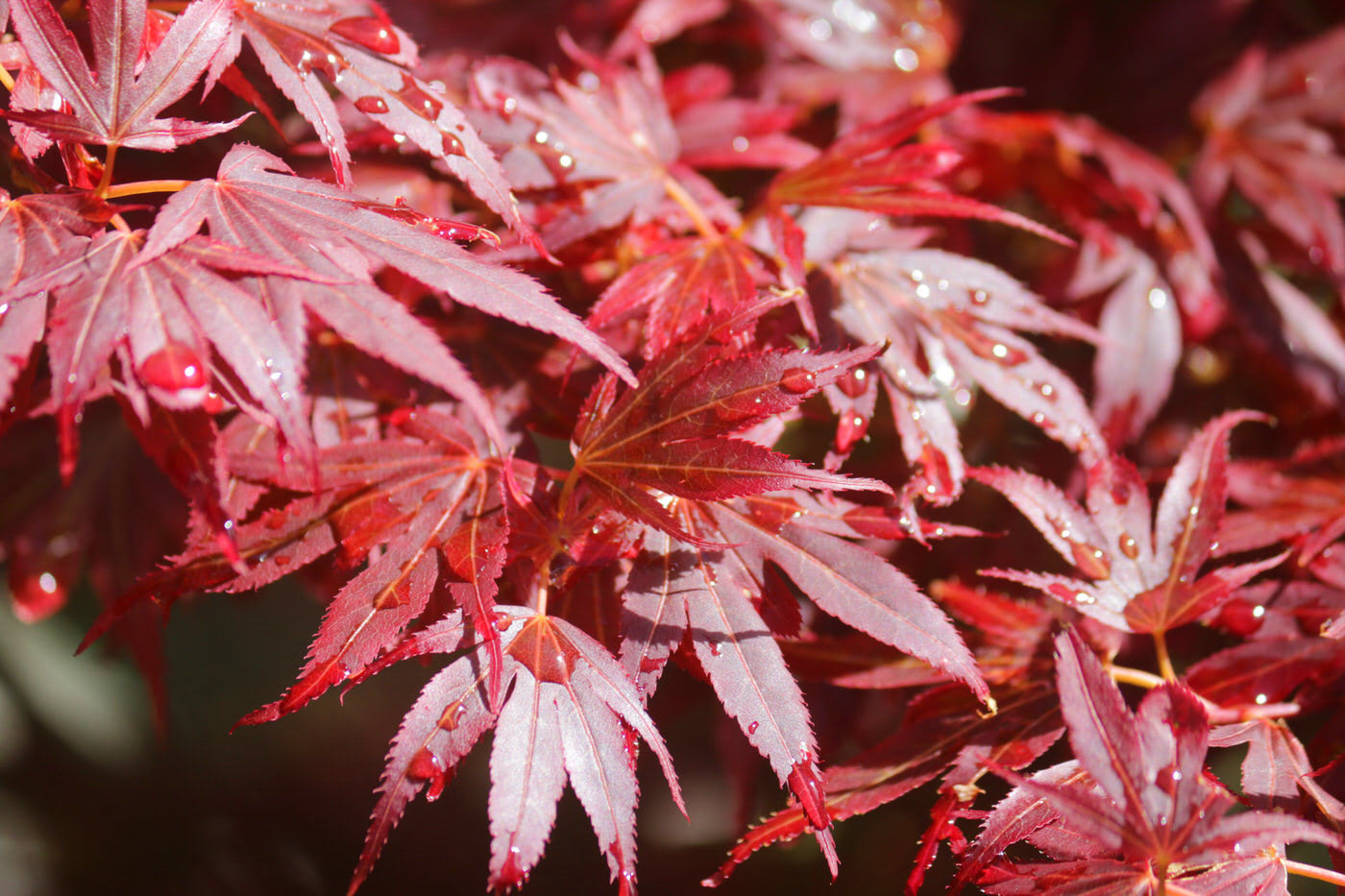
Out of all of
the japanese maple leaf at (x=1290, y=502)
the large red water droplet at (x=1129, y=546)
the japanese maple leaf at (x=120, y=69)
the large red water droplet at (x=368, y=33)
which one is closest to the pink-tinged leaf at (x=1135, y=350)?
the japanese maple leaf at (x=1290, y=502)

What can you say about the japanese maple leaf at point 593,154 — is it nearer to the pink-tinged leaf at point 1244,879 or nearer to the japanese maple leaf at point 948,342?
the japanese maple leaf at point 948,342

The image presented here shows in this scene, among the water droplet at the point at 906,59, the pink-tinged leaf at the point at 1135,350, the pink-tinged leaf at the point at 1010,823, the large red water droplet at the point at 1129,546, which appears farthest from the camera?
the water droplet at the point at 906,59

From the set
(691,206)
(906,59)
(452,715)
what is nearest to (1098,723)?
(452,715)

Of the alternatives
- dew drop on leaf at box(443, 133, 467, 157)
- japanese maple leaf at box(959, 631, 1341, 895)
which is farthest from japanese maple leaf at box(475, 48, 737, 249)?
japanese maple leaf at box(959, 631, 1341, 895)

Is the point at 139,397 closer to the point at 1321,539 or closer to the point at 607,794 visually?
the point at 607,794

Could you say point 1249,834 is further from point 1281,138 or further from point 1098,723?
point 1281,138

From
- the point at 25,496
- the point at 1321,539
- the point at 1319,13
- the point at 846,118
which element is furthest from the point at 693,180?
the point at 1319,13

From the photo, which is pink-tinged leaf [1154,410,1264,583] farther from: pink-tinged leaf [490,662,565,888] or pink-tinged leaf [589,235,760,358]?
pink-tinged leaf [490,662,565,888]
